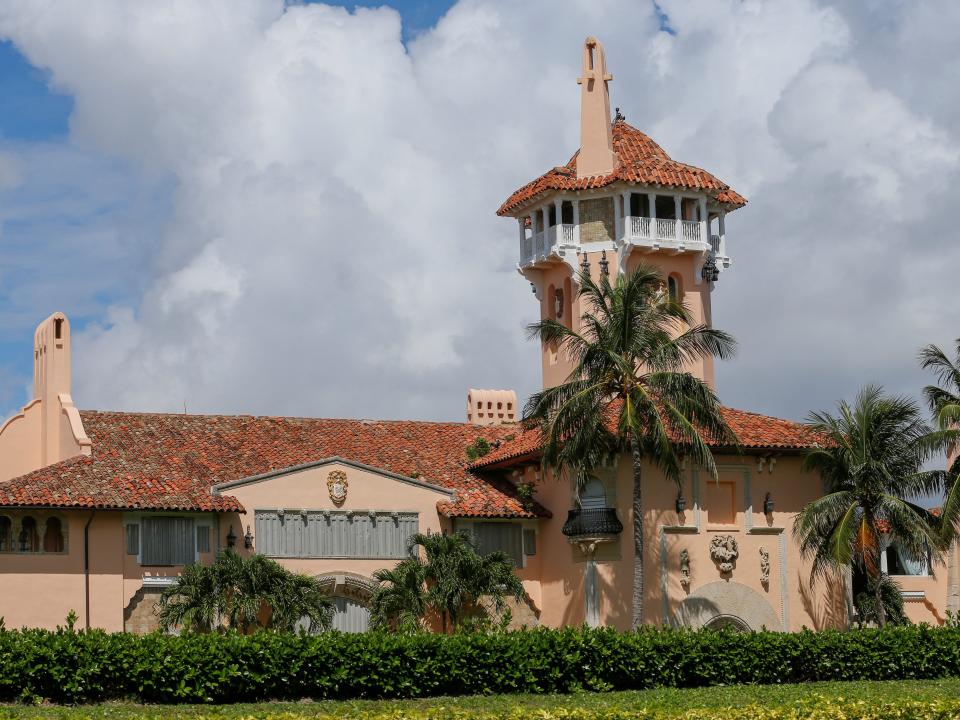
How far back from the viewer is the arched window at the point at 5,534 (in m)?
42.8

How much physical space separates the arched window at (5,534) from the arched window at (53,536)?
91 cm

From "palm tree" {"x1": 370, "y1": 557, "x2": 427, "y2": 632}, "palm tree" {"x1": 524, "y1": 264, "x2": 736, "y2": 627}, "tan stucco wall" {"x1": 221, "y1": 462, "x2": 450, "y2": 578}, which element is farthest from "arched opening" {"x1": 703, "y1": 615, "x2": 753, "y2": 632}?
"palm tree" {"x1": 370, "y1": 557, "x2": 427, "y2": 632}

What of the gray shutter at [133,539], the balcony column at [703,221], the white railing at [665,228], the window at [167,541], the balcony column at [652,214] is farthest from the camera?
the balcony column at [703,221]

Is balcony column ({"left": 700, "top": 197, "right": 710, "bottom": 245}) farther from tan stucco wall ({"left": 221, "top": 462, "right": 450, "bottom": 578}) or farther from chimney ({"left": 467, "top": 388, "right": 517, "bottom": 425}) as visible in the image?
tan stucco wall ({"left": 221, "top": 462, "right": 450, "bottom": 578})

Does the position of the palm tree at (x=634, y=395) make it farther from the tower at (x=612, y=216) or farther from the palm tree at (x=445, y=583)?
the tower at (x=612, y=216)

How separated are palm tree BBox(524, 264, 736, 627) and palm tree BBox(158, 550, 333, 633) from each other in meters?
7.36

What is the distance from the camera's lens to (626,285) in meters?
43.3

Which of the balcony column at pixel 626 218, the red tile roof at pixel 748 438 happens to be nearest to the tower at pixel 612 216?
the balcony column at pixel 626 218

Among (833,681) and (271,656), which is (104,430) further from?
(833,681)

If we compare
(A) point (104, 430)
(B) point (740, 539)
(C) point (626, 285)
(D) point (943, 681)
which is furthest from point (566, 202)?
(D) point (943, 681)

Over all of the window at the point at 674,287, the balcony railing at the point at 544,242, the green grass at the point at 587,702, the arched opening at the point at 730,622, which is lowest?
the green grass at the point at 587,702

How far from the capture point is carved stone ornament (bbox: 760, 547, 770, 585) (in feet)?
154

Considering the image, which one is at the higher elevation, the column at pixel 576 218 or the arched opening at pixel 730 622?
the column at pixel 576 218

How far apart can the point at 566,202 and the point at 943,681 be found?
18.7m
